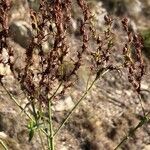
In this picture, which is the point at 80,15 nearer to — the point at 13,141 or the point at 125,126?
the point at 125,126

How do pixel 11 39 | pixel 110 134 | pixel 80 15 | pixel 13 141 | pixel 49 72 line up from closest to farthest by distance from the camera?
pixel 49 72
pixel 13 141
pixel 110 134
pixel 11 39
pixel 80 15

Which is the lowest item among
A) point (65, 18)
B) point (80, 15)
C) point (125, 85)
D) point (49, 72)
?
point (49, 72)

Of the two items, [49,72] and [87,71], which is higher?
[87,71]

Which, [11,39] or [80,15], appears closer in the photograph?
[11,39]

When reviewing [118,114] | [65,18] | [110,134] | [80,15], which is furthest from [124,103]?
[65,18]

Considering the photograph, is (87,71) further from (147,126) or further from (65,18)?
(65,18)

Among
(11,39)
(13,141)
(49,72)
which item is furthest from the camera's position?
(11,39)
